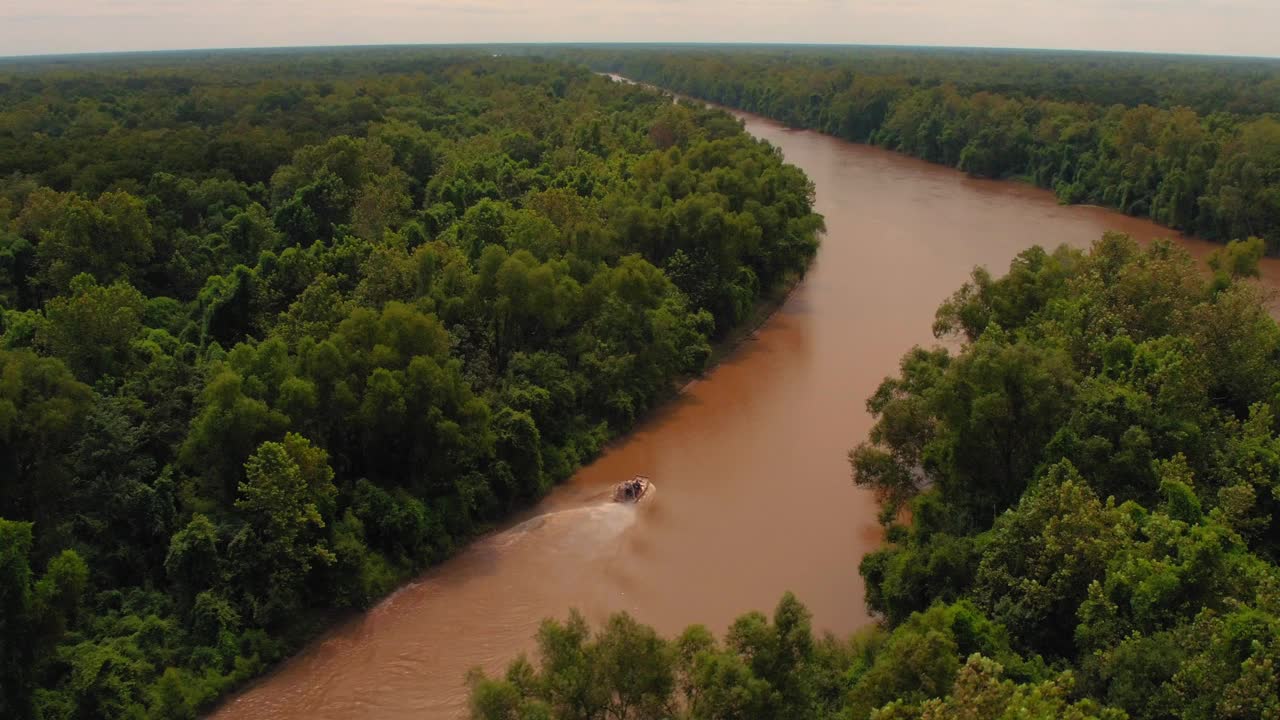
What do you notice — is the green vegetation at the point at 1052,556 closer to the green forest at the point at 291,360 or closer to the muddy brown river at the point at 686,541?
the muddy brown river at the point at 686,541

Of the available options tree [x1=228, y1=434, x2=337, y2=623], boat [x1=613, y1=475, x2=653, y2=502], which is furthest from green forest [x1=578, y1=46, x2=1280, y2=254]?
tree [x1=228, y1=434, x2=337, y2=623]

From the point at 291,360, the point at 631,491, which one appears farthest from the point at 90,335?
the point at 631,491

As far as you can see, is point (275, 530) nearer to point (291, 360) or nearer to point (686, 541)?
point (291, 360)

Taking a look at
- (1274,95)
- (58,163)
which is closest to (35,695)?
(58,163)

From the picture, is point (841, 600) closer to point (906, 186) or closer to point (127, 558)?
point (127, 558)

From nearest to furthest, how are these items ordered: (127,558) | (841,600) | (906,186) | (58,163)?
(127,558) < (841,600) < (58,163) < (906,186)
